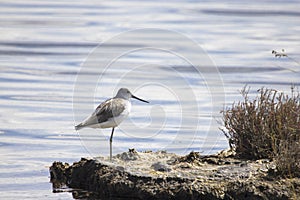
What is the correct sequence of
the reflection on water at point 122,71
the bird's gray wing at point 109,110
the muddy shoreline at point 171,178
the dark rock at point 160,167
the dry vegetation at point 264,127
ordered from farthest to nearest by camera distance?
the reflection on water at point 122,71 → the bird's gray wing at point 109,110 → the dry vegetation at point 264,127 → the dark rock at point 160,167 → the muddy shoreline at point 171,178

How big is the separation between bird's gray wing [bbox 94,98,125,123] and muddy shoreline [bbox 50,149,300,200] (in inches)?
23.2

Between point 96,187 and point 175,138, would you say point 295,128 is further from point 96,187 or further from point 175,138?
point 175,138

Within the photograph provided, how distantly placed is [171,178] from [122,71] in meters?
12.1

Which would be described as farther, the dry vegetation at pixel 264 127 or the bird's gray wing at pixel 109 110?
the bird's gray wing at pixel 109 110

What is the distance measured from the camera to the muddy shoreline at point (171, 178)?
10.4 m

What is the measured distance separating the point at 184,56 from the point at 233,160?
1424 cm

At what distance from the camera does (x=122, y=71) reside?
22.7 meters

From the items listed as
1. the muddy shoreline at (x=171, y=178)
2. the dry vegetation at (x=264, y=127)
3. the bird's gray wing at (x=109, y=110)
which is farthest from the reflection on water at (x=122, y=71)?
the dry vegetation at (x=264, y=127)

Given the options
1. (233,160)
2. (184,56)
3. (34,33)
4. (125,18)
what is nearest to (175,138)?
(233,160)

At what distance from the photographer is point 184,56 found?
25641 mm

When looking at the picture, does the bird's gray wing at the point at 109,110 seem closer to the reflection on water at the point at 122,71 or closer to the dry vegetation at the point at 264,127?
the reflection on water at the point at 122,71

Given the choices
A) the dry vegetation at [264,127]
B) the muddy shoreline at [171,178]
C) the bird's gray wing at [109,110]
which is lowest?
the muddy shoreline at [171,178]

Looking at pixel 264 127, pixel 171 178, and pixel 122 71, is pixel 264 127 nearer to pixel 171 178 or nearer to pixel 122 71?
pixel 171 178

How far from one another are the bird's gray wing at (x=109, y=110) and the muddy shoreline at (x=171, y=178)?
0.59 meters
